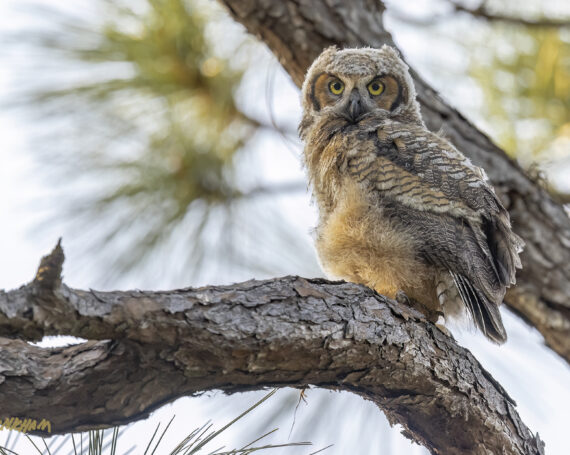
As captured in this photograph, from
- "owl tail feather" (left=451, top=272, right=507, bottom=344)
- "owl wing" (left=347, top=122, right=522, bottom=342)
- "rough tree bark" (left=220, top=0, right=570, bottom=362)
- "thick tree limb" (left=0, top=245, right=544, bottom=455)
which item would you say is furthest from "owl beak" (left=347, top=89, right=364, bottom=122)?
"thick tree limb" (left=0, top=245, right=544, bottom=455)

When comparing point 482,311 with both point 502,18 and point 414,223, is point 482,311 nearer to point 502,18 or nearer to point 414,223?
point 414,223

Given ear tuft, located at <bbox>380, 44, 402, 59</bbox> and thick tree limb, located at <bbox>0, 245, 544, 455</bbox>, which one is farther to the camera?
ear tuft, located at <bbox>380, 44, 402, 59</bbox>

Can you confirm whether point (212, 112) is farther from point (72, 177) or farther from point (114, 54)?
point (72, 177)

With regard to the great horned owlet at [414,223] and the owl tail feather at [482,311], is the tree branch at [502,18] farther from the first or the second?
the owl tail feather at [482,311]

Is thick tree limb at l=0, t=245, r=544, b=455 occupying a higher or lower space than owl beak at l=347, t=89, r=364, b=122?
lower

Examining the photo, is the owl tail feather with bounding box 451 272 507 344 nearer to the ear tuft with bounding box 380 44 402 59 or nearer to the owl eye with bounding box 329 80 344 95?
the owl eye with bounding box 329 80 344 95

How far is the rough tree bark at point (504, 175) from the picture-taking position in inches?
124

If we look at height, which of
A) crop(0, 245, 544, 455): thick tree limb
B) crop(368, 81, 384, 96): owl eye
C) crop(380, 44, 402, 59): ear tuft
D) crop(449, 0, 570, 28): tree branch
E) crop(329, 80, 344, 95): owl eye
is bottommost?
crop(0, 245, 544, 455): thick tree limb

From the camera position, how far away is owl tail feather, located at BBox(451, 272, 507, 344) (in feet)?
6.81

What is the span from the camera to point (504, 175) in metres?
3.20

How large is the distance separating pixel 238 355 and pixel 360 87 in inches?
61.8

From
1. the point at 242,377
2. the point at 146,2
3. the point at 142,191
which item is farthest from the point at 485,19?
the point at 242,377

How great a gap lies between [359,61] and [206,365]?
1.70m

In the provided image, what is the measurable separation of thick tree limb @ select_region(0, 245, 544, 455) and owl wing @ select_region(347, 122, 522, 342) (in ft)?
0.73
